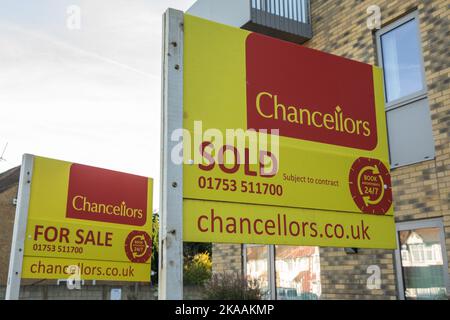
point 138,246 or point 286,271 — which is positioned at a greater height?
point 138,246

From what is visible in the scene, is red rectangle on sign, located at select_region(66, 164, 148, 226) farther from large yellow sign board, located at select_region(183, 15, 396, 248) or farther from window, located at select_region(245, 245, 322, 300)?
large yellow sign board, located at select_region(183, 15, 396, 248)

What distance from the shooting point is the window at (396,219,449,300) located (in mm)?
6523

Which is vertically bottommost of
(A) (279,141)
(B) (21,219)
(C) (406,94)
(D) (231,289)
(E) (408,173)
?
(D) (231,289)

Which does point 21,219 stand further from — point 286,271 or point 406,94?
point 406,94

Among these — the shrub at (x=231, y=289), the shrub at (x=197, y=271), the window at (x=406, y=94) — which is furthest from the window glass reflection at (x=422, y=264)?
the shrub at (x=197, y=271)

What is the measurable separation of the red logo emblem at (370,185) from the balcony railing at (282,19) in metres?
5.54

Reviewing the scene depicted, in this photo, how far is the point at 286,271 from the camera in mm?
9250

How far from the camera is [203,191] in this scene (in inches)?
134

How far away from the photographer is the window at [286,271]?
28.1 ft

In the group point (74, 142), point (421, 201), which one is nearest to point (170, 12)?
point (421, 201)

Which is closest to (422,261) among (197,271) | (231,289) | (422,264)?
(422,264)

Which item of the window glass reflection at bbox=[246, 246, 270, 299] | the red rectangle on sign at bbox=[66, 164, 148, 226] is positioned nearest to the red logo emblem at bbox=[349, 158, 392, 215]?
the red rectangle on sign at bbox=[66, 164, 148, 226]

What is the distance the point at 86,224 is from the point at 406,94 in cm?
551

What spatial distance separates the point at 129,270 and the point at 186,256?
23.5 meters
